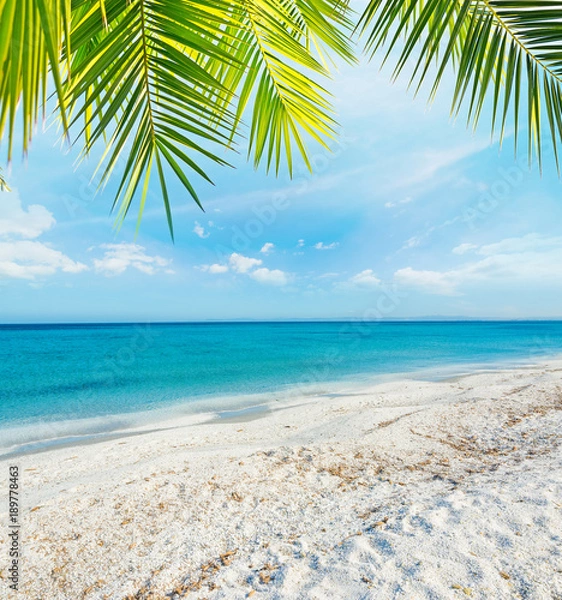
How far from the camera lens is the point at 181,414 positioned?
1044 cm

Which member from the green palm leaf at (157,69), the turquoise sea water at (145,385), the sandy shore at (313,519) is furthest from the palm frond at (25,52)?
the turquoise sea water at (145,385)

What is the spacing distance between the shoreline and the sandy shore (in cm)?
207

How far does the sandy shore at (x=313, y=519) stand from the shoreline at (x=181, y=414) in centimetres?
207

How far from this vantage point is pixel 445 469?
4.36 m

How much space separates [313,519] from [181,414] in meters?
7.76

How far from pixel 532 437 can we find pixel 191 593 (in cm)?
497

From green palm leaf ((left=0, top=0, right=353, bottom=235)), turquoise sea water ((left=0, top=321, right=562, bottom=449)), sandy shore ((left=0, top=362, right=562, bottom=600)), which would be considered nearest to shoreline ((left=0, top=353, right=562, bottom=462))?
turquoise sea water ((left=0, top=321, right=562, bottom=449))

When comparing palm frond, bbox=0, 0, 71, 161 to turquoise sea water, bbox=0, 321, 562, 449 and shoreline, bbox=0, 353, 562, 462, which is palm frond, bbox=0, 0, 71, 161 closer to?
shoreline, bbox=0, 353, 562, 462

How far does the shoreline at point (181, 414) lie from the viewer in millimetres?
8133

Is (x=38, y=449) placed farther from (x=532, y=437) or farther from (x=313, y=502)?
(x=532, y=437)

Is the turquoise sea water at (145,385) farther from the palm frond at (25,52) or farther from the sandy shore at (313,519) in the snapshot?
the palm frond at (25,52)

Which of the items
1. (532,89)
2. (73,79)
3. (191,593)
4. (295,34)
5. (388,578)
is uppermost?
(295,34)

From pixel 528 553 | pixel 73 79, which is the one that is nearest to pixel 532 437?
pixel 528 553

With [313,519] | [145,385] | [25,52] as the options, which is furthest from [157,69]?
[145,385]
